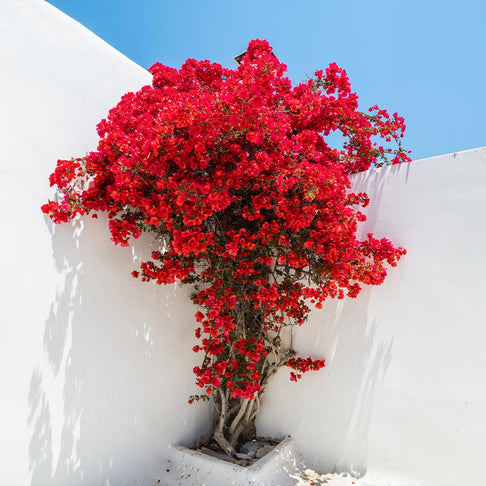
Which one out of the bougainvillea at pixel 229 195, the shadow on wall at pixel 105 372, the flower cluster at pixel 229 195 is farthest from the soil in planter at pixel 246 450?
the flower cluster at pixel 229 195

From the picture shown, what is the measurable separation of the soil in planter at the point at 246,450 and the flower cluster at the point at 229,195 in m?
0.59

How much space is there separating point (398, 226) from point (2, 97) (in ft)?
9.28

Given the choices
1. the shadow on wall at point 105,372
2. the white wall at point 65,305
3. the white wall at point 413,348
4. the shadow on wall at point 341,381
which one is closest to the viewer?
the white wall at point 65,305

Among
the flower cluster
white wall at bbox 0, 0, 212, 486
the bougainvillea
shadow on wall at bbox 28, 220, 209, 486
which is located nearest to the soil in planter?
the bougainvillea

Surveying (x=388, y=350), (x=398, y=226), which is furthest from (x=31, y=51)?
(x=388, y=350)

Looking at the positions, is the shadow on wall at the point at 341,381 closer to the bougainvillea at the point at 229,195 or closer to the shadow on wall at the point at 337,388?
the shadow on wall at the point at 337,388

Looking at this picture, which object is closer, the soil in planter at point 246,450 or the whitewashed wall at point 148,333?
the whitewashed wall at point 148,333

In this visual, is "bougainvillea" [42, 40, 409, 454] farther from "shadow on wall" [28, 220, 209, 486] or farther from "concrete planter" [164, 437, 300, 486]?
"concrete planter" [164, 437, 300, 486]

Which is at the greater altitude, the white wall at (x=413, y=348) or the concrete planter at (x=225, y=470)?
the white wall at (x=413, y=348)

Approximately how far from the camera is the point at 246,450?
341 cm

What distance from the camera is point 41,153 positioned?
97.3 inches

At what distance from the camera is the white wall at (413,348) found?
2818 millimetres

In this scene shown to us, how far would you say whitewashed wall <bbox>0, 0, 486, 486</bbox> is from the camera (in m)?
2.34

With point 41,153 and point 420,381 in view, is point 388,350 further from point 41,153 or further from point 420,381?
point 41,153
